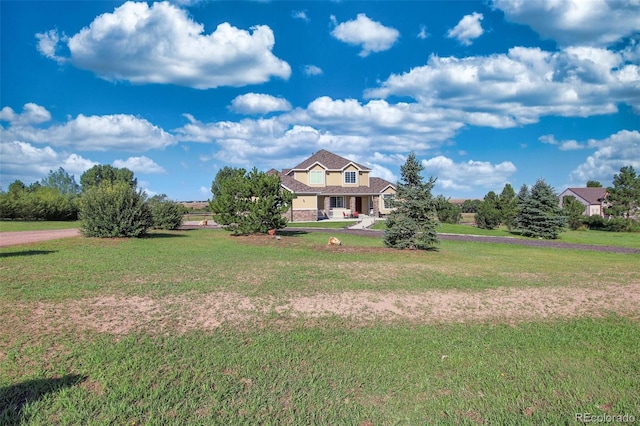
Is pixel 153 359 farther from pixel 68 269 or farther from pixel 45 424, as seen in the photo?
pixel 68 269

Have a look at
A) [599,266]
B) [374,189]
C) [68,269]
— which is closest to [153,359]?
[68,269]

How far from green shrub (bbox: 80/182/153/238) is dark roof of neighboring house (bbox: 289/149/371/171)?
87.6ft

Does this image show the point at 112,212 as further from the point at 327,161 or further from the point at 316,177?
the point at 327,161

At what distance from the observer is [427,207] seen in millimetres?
16297

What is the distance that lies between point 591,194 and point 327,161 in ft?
146

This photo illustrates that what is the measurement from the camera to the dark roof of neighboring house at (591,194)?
205 feet

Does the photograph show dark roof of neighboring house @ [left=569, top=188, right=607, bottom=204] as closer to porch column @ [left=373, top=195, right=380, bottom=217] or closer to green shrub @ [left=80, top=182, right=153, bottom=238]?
porch column @ [left=373, top=195, right=380, bottom=217]

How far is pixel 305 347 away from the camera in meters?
6.15

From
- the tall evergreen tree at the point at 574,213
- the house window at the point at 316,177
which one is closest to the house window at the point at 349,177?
the house window at the point at 316,177

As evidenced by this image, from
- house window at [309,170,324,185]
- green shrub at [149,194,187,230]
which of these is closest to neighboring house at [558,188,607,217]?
house window at [309,170,324,185]

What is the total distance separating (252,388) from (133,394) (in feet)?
4.33

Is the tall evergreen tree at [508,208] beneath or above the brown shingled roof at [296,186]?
beneath

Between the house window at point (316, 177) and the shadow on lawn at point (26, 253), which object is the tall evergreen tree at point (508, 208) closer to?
the house window at point (316, 177)

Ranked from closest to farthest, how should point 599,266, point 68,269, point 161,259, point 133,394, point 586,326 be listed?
1. point 133,394
2. point 586,326
3. point 68,269
4. point 161,259
5. point 599,266
